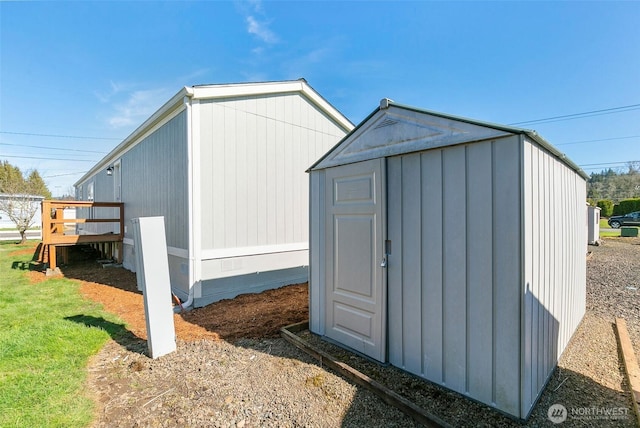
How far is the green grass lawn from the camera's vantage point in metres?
2.23

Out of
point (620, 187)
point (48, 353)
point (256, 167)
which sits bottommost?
point (48, 353)

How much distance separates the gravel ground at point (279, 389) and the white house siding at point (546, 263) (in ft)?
0.84

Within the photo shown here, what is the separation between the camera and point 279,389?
8.29ft

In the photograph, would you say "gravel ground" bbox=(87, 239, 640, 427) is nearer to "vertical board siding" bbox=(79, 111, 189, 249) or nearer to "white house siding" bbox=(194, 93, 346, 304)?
"white house siding" bbox=(194, 93, 346, 304)

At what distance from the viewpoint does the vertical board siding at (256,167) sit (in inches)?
214

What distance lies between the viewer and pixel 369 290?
2975mm

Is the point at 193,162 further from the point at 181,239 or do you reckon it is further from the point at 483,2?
the point at 483,2

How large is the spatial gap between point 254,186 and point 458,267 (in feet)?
15.0

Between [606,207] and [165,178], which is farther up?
[165,178]

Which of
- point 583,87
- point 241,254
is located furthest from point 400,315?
point 583,87

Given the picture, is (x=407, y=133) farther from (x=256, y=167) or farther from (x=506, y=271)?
(x=256, y=167)

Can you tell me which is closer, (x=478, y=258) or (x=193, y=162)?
(x=478, y=258)

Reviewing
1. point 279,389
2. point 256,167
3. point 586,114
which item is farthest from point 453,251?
point 586,114

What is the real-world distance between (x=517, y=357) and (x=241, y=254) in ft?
15.8
